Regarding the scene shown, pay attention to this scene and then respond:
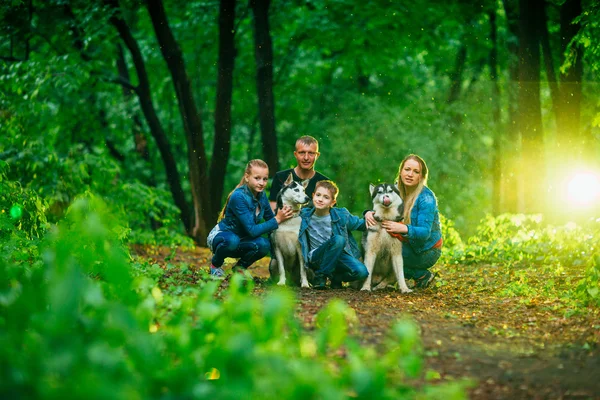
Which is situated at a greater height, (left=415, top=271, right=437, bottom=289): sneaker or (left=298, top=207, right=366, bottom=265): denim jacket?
(left=298, top=207, right=366, bottom=265): denim jacket

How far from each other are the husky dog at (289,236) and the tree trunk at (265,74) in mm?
8071

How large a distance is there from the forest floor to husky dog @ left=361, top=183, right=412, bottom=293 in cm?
26

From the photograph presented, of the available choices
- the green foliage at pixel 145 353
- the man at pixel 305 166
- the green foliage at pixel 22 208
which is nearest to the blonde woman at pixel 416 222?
the man at pixel 305 166

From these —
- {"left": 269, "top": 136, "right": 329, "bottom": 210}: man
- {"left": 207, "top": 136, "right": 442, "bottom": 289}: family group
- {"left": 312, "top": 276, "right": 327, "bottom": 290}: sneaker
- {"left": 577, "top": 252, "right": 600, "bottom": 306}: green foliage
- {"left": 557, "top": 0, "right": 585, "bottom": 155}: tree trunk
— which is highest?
{"left": 557, "top": 0, "right": 585, "bottom": 155}: tree trunk

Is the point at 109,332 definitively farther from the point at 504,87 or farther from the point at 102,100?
the point at 504,87

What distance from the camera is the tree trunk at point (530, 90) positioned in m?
13.2

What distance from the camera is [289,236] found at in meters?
7.53

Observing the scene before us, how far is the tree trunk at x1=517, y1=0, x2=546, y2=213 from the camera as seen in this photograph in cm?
1321

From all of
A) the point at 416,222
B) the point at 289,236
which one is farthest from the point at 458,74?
the point at 289,236

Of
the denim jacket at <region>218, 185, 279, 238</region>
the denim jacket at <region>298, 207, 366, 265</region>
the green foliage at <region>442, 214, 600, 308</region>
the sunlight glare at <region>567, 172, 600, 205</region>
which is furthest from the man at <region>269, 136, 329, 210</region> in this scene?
the sunlight glare at <region>567, 172, 600, 205</region>

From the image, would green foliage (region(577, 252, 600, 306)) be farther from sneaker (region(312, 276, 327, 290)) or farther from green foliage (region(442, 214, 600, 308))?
sneaker (region(312, 276, 327, 290))

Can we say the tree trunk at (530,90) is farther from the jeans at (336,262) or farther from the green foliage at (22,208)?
the green foliage at (22,208)

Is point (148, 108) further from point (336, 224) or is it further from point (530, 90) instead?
point (336, 224)

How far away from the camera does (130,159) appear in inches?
842
